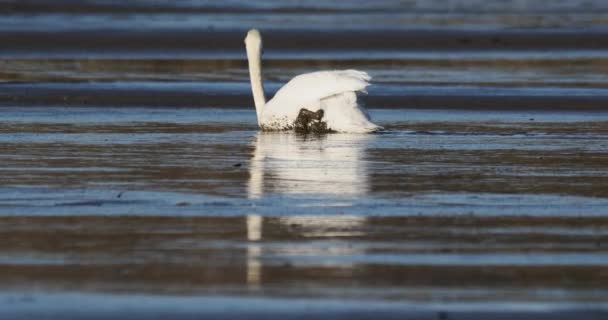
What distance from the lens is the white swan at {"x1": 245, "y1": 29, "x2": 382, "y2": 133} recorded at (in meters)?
14.6

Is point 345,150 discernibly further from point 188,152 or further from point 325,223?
point 325,223

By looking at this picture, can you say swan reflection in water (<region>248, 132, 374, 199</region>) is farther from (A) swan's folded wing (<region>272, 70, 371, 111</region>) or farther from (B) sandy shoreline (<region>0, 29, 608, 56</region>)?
(B) sandy shoreline (<region>0, 29, 608, 56</region>)

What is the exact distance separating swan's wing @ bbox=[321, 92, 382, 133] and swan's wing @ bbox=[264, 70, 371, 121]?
99 millimetres

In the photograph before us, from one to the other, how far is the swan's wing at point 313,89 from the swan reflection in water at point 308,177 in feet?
0.91

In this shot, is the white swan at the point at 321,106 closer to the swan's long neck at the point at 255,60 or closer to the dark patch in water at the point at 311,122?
the dark patch in water at the point at 311,122

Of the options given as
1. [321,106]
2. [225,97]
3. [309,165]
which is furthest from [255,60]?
[309,165]

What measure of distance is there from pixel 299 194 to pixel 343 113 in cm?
485

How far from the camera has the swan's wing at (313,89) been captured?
14.5 metres

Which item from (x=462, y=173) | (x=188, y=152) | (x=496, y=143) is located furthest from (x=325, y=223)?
(x=496, y=143)

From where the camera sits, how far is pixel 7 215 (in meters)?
9.19

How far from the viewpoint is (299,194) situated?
10.1 metres

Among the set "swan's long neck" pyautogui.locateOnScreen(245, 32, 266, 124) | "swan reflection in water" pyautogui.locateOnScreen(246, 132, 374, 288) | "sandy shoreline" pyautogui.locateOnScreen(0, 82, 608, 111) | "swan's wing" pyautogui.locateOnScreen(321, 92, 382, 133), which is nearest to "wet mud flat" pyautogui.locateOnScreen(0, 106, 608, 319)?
"swan reflection in water" pyautogui.locateOnScreen(246, 132, 374, 288)

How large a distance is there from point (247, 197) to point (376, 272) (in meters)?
2.63

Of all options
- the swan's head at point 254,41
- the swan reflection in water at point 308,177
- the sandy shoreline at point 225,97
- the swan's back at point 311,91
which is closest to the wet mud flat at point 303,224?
the swan reflection in water at point 308,177
